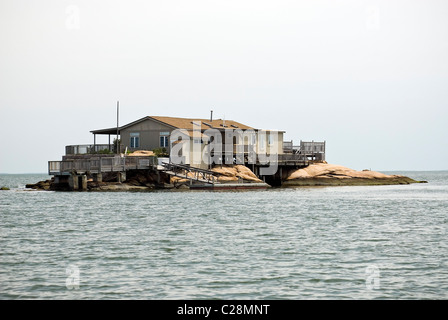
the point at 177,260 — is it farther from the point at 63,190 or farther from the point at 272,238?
the point at 63,190

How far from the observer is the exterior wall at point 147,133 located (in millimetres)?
61938

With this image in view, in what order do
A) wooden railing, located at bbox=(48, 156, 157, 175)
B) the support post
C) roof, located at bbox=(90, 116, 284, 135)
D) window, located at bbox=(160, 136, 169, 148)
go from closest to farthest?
wooden railing, located at bbox=(48, 156, 157, 175) < the support post < window, located at bbox=(160, 136, 169, 148) < roof, located at bbox=(90, 116, 284, 135)

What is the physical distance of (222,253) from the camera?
2064 centimetres

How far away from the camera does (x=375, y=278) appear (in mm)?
16391

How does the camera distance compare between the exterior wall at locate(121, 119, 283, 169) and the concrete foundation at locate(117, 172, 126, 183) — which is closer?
the concrete foundation at locate(117, 172, 126, 183)

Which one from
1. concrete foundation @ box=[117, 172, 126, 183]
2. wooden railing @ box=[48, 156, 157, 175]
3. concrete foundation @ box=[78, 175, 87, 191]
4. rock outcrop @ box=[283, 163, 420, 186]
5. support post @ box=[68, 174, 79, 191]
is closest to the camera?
wooden railing @ box=[48, 156, 157, 175]

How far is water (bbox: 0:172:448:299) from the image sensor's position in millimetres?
15391

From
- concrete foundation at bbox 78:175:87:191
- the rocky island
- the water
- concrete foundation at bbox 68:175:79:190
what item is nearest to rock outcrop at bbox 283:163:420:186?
the rocky island

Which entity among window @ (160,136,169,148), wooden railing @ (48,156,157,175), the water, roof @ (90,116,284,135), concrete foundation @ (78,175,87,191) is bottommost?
the water

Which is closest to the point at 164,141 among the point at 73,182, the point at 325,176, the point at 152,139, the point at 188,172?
the point at 152,139

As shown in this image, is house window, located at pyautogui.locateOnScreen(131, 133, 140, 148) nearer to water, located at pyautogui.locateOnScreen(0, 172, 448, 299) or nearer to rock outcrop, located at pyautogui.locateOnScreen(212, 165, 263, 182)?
rock outcrop, located at pyautogui.locateOnScreen(212, 165, 263, 182)

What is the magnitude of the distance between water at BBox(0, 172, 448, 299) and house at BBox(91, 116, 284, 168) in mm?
21884

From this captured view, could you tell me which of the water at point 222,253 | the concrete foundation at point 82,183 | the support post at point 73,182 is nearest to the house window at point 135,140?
the concrete foundation at point 82,183
